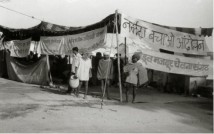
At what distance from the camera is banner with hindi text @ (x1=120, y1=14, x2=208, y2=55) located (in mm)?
9492

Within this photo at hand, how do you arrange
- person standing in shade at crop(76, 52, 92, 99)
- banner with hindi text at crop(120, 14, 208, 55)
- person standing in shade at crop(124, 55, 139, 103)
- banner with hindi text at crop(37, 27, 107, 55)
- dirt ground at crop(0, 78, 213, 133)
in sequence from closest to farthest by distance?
dirt ground at crop(0, 78, 213, 133) < person standing in shade at crop(124, 55, 139, 103) < banner with hindi text at crop(120, 14, 208, 55) < banner with hindi text at crop(37, 27, 107, 55) < person standing in shade at crop(76, 52, 92, 99)

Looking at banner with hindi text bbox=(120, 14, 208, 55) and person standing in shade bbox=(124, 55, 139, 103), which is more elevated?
banner with hindi text bbox=(120, 14, 208, 55)

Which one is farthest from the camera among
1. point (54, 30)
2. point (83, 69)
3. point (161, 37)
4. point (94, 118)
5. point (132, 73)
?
point (54, 30)

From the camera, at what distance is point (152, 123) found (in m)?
6.73

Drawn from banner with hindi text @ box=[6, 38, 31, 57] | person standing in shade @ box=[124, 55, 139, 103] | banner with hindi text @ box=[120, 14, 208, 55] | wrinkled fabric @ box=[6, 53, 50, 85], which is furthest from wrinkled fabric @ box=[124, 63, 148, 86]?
banner with hindi text @ box=[6, 38, 31, 57]

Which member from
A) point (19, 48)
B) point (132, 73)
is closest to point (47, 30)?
point (19, 48)

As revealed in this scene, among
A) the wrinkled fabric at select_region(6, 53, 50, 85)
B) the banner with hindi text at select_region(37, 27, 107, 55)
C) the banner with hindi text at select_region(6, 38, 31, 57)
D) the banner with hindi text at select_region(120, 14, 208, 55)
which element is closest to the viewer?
the banner with hindi text at select_region(120, 14, 208, 55)

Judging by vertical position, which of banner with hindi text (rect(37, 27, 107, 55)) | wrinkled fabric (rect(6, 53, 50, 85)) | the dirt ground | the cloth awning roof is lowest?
the dirt ground

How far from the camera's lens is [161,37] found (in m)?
9.66

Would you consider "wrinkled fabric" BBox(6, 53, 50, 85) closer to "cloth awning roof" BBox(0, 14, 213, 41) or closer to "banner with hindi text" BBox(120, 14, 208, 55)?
"cloth awning roof" BBox(0, 14, 213, 41)

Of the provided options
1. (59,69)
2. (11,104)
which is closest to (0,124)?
(11,104)

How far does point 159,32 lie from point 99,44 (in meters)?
2.00

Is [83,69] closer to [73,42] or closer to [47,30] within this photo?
[73,42]

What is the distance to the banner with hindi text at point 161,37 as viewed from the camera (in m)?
9.49
